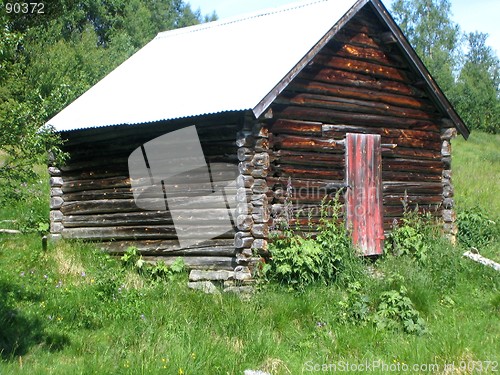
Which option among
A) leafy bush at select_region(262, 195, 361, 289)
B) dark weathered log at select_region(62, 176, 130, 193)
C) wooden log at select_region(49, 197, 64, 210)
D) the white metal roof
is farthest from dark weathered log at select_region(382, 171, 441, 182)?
wooden log at select_region(49, 197, 64, 210)

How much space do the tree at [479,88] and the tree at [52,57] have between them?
1949 cm

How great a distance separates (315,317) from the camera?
9.16 metres

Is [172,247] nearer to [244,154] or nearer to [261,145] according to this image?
[244,154]

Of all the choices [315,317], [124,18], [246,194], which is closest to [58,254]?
[246,194]

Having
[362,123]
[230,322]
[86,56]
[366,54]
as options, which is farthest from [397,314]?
[86,56]

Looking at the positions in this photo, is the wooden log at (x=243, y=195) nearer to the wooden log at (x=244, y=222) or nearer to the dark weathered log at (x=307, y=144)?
the wooden log at (x=244, y=222)

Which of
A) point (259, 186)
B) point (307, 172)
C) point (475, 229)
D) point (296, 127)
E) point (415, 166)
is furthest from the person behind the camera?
point (475, 229)

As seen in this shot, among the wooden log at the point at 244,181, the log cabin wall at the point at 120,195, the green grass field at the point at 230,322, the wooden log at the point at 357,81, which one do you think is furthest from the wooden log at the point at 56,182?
the wooden log at the point at 357,81

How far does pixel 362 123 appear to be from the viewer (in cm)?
1290

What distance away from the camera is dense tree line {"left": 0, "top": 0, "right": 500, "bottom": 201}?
25.5ft

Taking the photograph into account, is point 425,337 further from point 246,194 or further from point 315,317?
point 246,194

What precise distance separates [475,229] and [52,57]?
62.2ft

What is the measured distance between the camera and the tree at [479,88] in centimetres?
4094

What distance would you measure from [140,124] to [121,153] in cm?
78
